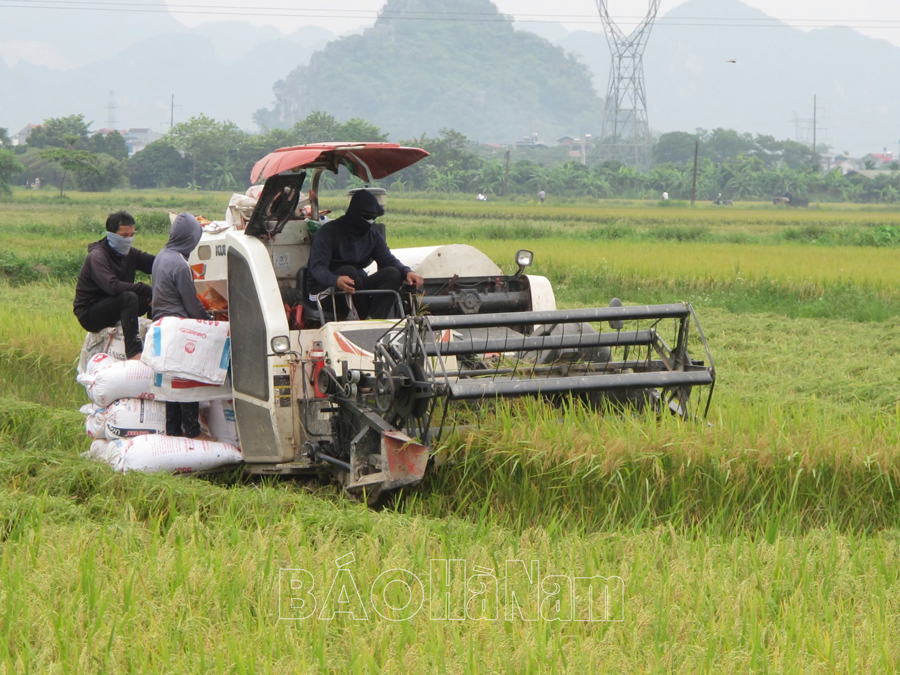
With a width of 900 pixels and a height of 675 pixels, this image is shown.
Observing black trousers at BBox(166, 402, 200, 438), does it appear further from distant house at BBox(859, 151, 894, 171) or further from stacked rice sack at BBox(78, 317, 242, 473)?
distant house at BBox(859, 151, 894, 171)

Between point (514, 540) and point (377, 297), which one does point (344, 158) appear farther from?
point (514, 540)

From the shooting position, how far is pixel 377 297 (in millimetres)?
7004

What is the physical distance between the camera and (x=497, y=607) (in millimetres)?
3852

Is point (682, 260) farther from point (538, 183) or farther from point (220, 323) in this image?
point (538, 183)

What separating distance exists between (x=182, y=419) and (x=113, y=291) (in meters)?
1.29

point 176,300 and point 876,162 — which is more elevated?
point 876,162

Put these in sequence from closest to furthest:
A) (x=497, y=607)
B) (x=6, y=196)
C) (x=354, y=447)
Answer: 1. (x=497, y=607)
2. (x=354, y=447)
3. (x=6, y=196)

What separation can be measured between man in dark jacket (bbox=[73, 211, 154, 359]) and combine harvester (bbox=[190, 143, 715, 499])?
0.52m

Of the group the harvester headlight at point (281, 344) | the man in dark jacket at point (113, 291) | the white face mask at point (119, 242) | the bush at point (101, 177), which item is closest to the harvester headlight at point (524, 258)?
the harvester headlight at point (281, 344)

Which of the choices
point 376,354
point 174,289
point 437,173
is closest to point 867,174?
point 437,173

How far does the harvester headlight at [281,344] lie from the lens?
239 inches

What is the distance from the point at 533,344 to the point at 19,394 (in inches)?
234

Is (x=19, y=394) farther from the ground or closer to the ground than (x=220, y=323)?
closer to the ground

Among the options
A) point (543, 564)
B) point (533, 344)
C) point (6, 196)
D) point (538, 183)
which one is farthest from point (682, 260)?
point (538, 183)
